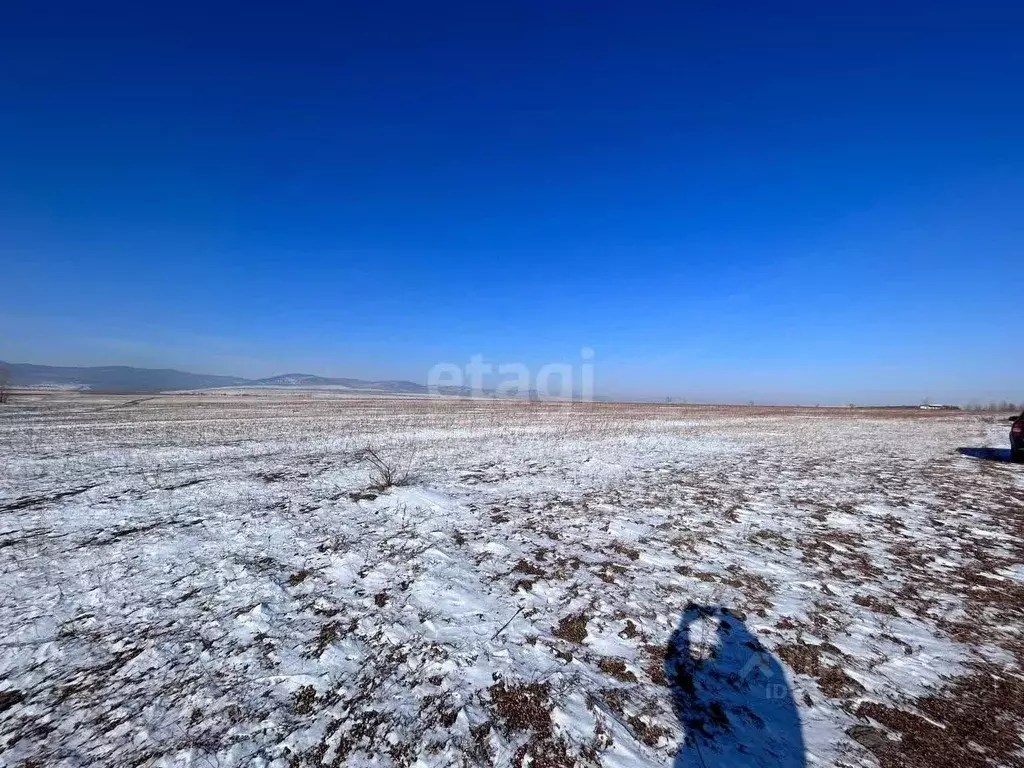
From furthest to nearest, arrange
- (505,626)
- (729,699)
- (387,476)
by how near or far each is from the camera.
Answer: (387,476), (505,626), (729,699)

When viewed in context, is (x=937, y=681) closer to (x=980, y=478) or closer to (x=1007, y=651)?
(x=1007, y=651)

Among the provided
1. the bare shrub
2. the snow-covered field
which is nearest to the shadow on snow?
the snow-covered field

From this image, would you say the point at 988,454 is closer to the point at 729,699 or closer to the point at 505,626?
the point at 729,699

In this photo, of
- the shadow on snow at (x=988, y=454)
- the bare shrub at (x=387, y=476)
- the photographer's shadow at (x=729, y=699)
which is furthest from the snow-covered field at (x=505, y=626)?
the shadow on snow at (x=988, y=454)

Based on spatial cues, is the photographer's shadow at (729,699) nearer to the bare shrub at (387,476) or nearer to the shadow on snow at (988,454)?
the bare shrub at (387,476)

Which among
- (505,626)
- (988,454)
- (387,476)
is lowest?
(505,626)

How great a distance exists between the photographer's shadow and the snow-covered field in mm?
21

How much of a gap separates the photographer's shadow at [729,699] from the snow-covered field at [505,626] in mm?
21

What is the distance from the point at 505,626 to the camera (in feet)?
14.5

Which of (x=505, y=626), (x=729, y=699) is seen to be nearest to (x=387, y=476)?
(x=505, y=626)

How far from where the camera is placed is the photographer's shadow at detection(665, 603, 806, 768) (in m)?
2.94

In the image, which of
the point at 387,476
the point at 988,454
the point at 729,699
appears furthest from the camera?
the point at 988,454

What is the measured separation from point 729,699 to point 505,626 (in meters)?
2.16

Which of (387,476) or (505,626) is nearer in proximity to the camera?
(505,626)
